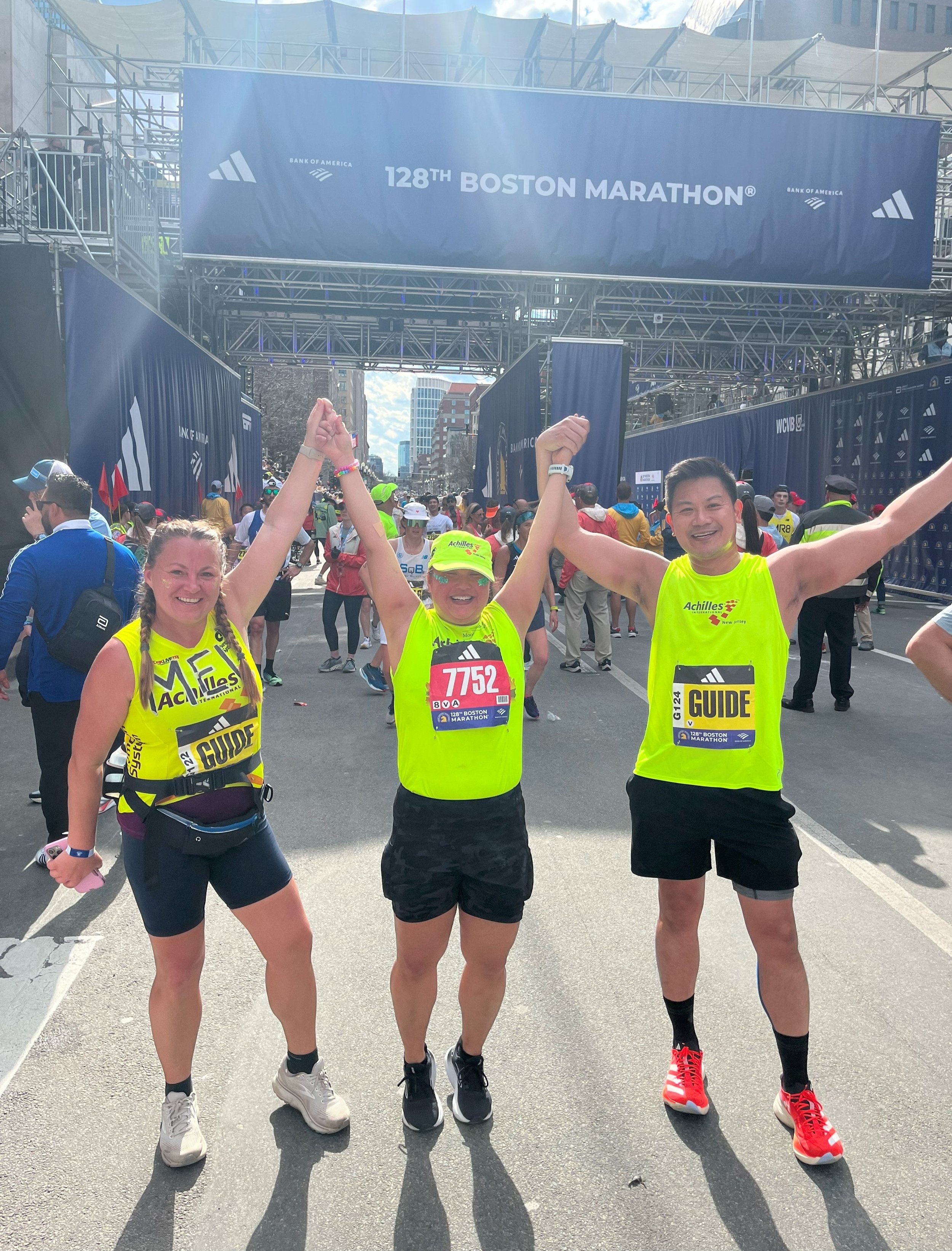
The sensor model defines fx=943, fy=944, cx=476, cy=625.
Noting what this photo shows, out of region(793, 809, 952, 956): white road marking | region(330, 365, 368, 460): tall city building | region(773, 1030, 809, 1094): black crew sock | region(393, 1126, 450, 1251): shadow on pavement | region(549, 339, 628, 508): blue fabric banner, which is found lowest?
region(393, 1126, 450, 1251): shadow on pavement

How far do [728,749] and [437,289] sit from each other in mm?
18447

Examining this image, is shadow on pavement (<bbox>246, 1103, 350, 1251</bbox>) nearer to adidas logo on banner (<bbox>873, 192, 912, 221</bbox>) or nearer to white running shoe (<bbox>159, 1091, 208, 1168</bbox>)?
white running shoe (<bbox>159, 1091, 208, 1168</bbox>)

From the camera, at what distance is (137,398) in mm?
13398

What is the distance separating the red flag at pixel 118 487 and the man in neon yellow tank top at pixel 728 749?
10437 mm

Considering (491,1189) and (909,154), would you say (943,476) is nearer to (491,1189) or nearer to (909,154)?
(491,1189)

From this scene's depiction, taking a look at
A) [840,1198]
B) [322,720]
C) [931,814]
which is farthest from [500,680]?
[322,720]

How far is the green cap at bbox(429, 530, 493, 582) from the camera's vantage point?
2.69m

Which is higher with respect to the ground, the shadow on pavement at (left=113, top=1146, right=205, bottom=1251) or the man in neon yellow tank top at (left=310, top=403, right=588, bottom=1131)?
the man in neon yellow tank top at (left=310, top=403, right=588, bottom=1131)

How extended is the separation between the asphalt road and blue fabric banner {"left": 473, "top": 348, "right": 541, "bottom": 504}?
1462cm

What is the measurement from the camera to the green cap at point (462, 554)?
8.82 feet

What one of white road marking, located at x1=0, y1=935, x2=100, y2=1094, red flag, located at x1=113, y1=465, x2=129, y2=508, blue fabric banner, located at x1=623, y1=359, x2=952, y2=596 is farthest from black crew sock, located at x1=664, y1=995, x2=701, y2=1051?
blue fabric banner, located at x1=623, y1=359, x2=952, y2=596

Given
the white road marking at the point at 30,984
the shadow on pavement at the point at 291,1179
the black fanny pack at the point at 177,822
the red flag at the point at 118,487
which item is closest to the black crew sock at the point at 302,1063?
the shadow on pavement at the point at 291,1179

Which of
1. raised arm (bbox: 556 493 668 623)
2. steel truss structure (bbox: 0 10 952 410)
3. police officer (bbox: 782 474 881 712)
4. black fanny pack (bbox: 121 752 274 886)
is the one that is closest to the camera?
black fanny pack (bbox: 121 752 274 886)

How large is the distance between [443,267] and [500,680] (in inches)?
590
